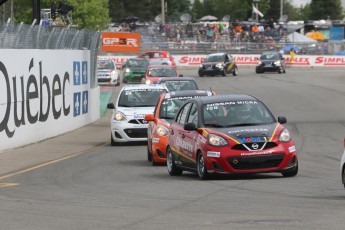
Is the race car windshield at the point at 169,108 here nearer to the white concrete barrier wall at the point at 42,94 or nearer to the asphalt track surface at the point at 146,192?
the asphalt track surface at the point at 146,192

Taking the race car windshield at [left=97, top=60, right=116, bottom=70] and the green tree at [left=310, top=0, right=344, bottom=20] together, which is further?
the green tree at [left=310, top=0, right=344, bottom=20]

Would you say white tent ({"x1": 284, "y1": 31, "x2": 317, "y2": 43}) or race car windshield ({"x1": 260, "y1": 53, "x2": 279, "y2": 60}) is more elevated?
race car windshield ({"x1": 260, "y1": 53, "x2": 279, "y2": 60})

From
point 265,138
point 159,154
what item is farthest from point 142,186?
point 159,154

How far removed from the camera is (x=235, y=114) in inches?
645

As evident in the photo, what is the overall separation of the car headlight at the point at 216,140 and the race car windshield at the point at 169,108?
17.3ft

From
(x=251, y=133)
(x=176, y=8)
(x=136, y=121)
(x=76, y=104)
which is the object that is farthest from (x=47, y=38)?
(x=176, y=8)

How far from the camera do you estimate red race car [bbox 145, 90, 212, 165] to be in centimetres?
1944

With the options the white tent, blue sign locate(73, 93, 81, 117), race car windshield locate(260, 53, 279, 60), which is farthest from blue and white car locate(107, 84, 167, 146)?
the white tent

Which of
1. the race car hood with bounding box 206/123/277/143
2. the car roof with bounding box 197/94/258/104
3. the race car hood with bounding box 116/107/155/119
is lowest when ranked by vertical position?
the race car hood with bounding box 116/107/155/119

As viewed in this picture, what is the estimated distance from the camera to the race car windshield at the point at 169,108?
824 inches

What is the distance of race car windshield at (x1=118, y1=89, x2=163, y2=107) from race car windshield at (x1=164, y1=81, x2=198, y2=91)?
3724 millimetres

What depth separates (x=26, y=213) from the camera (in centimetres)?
1199

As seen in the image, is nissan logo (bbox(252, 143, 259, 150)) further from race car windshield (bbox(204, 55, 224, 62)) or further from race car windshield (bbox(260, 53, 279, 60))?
race car windshield (bbox(260, 53, 279, 60))

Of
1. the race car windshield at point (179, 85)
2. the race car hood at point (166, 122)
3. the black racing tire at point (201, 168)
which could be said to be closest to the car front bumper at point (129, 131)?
the race car hood at point (166, 122)
